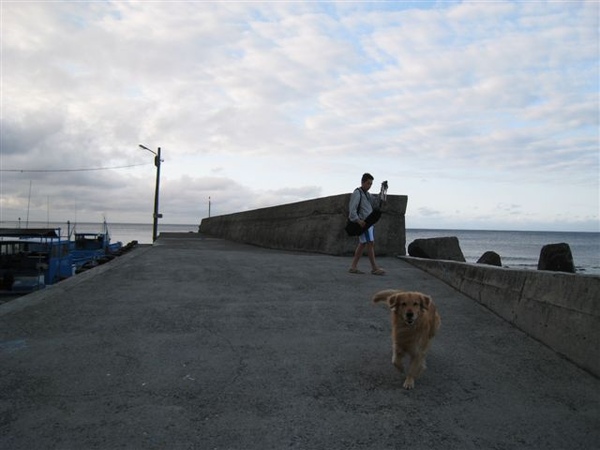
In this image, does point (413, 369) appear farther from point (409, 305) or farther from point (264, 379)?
point (264, 379)

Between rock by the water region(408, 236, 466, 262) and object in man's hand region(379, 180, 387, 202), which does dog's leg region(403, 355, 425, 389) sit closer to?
object in man's hand region(379, 180, 387, 202)

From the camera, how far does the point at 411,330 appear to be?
433 centimetres

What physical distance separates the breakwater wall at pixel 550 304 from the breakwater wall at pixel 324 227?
4.60 metres

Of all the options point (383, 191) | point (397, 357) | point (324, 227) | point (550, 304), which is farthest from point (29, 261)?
point (550, 304)

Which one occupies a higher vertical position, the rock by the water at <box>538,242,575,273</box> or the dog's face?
the rock by the water at <box>538,242,575,273</box>

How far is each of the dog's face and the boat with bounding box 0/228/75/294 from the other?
17.1m

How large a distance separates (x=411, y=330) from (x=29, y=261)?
19.0 m

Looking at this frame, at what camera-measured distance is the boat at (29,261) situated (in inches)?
718

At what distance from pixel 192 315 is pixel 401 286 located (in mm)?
3492

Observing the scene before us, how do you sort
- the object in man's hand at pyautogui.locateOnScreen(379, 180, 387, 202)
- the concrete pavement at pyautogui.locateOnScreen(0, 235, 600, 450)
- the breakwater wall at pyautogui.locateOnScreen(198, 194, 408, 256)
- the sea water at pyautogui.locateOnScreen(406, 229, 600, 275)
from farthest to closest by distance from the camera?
the sea water at pyautogui.locateOnScreen(406, 229, 600, 275) < the breakwater wall at pyautogui.locateOnScreen(198, 194, 408, 256) < the object in man's hand at pyautogui.locateOnScreen(379, 180, 387, 202) < the concrete pavement at pyautogui.locateOnScreen(0, 235, 600, 450)

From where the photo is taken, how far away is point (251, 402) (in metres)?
3.86

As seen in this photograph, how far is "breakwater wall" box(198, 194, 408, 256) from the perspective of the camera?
11891mm

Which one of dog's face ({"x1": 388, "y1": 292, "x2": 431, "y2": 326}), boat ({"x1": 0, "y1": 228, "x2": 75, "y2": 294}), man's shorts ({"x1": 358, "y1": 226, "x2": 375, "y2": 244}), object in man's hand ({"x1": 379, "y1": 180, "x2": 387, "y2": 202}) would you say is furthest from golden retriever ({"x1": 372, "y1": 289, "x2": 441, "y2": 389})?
boat ({"x1": 0, "y1": 228, "x2": 75, "y2": 294})

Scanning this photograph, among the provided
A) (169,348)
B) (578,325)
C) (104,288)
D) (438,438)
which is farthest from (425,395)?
(104,288)
